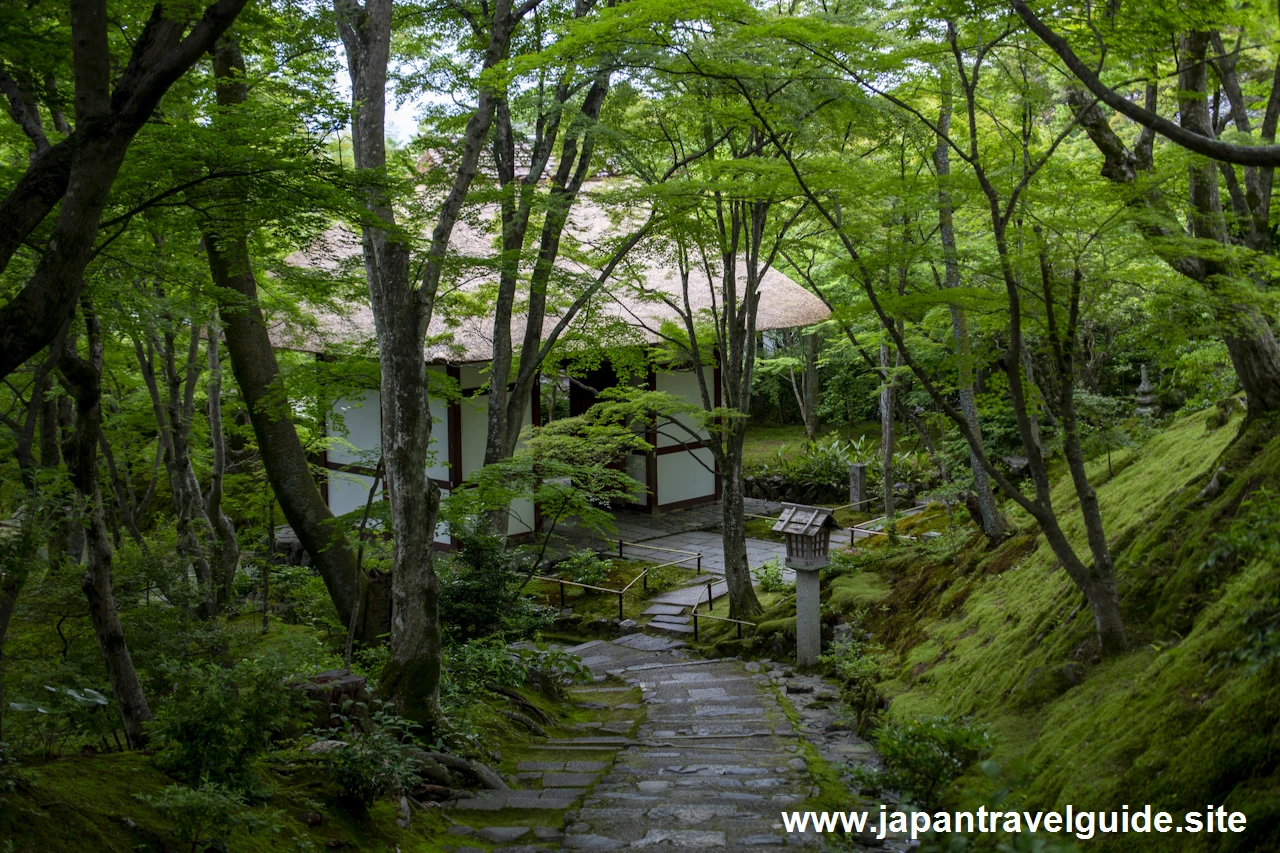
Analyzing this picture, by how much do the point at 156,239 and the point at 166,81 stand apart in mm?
5194

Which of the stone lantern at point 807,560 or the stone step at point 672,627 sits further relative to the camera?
the stone step at point 672,627

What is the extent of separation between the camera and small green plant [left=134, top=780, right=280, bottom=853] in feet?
10.5

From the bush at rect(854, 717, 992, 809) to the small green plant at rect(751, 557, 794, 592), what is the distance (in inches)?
295

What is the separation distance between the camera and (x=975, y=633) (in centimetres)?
729

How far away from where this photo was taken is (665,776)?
5.81 metres

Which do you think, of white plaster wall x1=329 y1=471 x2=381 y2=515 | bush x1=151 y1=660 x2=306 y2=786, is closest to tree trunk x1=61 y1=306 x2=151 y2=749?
bush x1=151 y1=660 x2=306 y2=786

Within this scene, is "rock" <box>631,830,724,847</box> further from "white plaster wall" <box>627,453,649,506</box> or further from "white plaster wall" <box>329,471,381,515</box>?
"white plaster wall" <box>627,453,649,506</box>

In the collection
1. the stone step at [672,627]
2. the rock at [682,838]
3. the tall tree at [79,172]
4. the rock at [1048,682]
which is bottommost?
the stone step at [672,627]

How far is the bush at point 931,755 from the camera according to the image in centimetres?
460

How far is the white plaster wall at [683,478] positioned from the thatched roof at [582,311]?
11.4 feet

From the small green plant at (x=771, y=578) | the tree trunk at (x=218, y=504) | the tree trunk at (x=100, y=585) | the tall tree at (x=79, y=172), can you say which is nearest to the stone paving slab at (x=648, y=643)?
the small green plant at (x=771, y=578)

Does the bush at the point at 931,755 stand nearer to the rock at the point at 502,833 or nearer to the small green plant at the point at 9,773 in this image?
the rock at the point at 502,833

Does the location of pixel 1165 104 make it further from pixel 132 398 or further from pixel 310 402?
pixel 132 398

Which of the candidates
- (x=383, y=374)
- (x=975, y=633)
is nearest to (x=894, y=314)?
(x=975, y=633)
